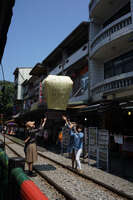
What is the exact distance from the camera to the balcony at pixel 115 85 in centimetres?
1104

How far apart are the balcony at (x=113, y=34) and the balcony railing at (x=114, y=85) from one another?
103 inches

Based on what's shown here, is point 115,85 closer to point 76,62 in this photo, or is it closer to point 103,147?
point 103,147

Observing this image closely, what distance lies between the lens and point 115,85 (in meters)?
12.0

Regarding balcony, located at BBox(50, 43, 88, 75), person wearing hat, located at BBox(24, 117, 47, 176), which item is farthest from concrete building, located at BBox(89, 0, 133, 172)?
Result: person wearing hat, located at BBox(24, 117, 47, 176)

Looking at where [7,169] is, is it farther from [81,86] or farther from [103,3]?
[81,86]

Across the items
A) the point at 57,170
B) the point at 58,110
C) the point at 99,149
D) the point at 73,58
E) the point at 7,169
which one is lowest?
the point at 57,170

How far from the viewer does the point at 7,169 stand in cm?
240

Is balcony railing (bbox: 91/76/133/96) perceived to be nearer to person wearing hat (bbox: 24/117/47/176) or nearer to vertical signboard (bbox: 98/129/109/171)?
vertical signboard (bbox: 98/129/109/171)


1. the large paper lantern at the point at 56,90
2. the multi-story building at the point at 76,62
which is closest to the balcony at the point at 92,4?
the multi-story building at the point at 76,62

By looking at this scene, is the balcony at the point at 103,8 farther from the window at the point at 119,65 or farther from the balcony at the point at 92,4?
the window at the point at 119,65

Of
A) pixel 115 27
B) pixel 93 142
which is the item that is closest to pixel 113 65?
pixel 115 27

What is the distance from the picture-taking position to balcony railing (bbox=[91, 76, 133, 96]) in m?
11.2

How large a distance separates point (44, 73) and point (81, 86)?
15.4 m

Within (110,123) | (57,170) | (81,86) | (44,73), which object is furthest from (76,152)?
(44,73)
